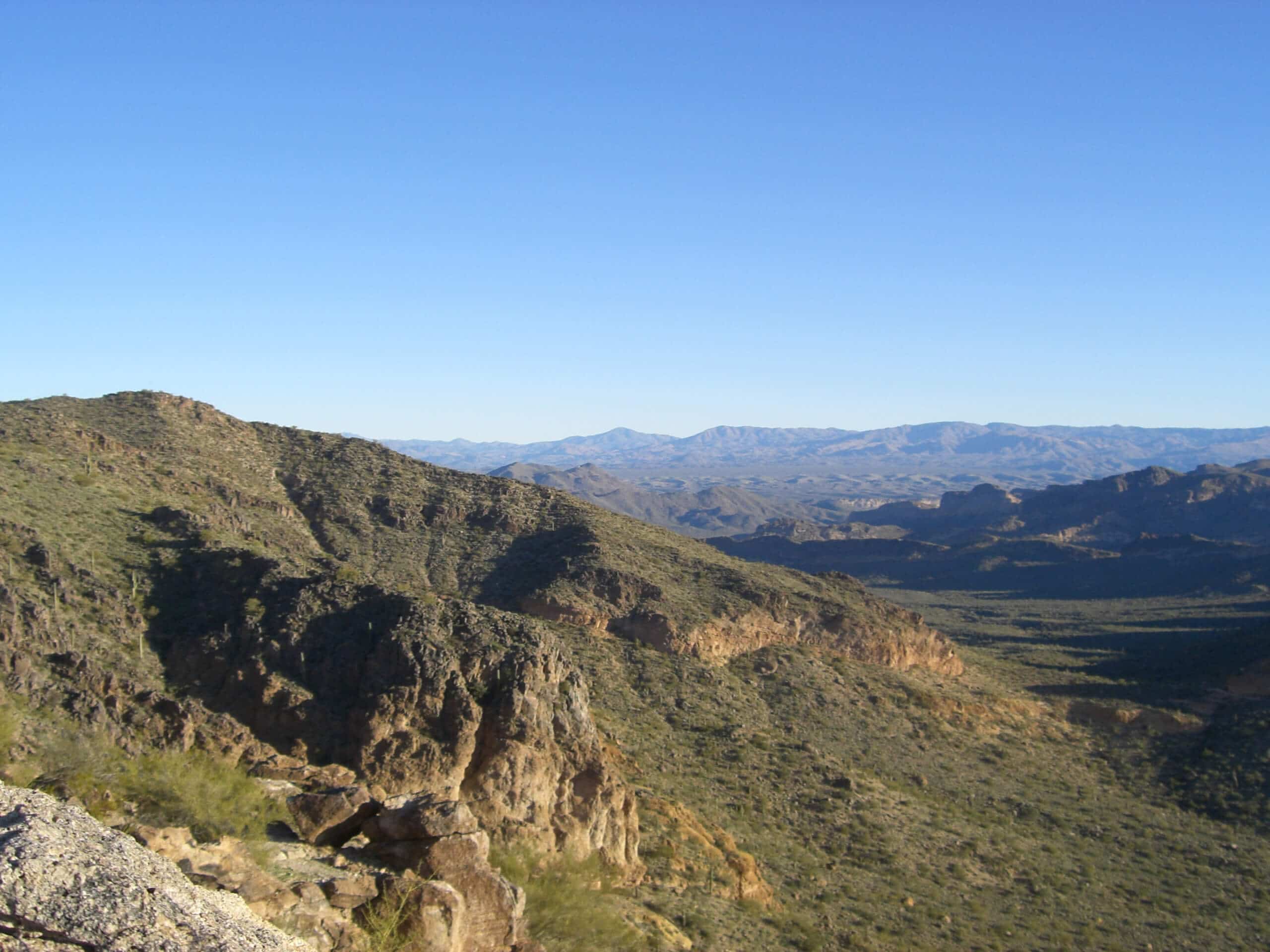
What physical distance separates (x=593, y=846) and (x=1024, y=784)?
23.5 metres

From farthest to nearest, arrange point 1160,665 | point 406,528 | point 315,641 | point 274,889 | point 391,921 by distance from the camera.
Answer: point 1160,665, point 406,528, point 315,641, point 391,921, point 274,889

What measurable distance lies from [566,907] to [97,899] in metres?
9.59

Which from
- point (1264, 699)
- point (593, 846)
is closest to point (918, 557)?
point (1264, 699)

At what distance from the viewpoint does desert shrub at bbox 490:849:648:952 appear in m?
13.4

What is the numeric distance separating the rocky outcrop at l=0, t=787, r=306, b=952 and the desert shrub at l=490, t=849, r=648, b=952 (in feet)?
23.3

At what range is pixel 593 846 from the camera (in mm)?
20406

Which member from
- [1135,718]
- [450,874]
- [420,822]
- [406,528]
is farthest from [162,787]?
[1135,718]

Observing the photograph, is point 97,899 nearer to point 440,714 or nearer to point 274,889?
point 274,889

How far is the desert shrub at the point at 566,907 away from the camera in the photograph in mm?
13422

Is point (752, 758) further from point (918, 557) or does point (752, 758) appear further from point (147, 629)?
point (918, 557)

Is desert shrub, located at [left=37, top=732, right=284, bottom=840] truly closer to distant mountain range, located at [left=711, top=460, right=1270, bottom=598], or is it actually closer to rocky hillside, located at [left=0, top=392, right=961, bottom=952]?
rocky hillside, located at [left=0, top=392, right=961, bottom=952]

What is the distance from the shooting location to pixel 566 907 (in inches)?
570

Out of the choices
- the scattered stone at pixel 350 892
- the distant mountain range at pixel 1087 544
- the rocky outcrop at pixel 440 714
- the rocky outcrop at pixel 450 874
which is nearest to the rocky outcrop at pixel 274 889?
the scattered stone at pixel 350 892

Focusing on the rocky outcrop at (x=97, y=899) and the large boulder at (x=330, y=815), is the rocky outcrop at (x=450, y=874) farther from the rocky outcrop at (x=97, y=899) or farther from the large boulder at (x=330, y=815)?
the rocky outcrop at (x=97, y=899)
